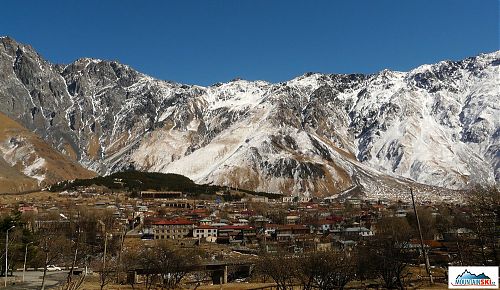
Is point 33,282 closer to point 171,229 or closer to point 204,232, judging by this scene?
point 171,229

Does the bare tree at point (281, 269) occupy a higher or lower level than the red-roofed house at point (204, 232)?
higher

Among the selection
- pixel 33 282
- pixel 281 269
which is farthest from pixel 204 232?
pixel 281 269

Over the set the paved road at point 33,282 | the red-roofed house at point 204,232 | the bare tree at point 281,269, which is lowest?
the paved road at point 33,282

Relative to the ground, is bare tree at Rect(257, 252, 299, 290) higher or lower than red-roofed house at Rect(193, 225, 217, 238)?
higher

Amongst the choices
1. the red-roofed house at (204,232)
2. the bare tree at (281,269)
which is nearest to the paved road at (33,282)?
the bare tree at (281,269)

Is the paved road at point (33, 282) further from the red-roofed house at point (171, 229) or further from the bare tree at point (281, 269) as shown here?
the red-roofed house at point (171, 229)

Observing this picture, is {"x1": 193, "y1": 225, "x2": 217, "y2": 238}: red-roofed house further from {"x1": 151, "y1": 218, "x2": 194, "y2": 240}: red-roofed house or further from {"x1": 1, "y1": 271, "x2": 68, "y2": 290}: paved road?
{"x1": 1, "y1": 271, "x2": 68, "y2": 290}: paved road

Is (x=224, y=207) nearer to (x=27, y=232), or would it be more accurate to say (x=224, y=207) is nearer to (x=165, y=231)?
(x=165, y=231)

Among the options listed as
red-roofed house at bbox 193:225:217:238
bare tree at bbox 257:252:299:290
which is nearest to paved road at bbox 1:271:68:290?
bare tree at bbox 257:252:299:290

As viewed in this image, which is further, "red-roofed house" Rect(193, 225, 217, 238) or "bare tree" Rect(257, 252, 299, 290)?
"red-roofed house" Rect(193, 225, 217, 238)

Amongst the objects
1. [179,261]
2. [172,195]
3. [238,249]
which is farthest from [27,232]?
[172,195]

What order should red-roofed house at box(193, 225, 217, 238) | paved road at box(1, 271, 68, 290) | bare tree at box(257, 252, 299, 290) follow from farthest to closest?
red-roofed house at box(193, 225, 217, 238) → paved road at box(1, 271, 68, 290) → bare tree at box(257, 252, 299, 290)
